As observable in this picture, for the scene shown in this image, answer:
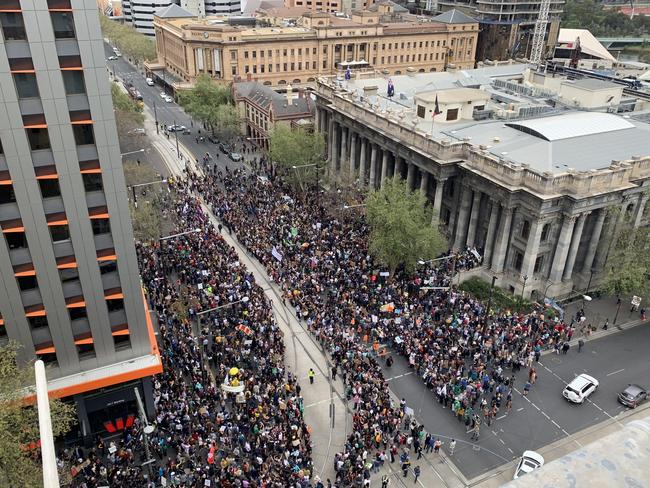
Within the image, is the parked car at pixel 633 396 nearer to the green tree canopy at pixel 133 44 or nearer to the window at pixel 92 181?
the window at pixel 92 181

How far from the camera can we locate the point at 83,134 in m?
30.8

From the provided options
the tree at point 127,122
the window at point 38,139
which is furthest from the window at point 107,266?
the tree at point 127,122

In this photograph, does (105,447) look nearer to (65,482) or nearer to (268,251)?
(65,482)

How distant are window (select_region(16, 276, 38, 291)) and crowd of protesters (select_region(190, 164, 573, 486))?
20.5 m

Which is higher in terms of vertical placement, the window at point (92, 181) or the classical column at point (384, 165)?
the window at point (92, 181)

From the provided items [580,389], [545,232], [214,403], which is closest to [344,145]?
[545,232]

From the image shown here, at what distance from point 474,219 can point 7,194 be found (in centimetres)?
4299

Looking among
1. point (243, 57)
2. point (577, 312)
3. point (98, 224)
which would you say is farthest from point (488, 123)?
point (243, 57)

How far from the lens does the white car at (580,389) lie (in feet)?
131

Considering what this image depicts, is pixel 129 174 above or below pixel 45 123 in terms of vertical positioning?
below

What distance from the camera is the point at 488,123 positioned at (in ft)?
222

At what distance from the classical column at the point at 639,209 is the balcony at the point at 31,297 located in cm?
5148

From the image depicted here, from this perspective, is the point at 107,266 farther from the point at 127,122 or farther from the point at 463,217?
the point at 127,122

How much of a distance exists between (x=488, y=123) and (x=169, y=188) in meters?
41.2
